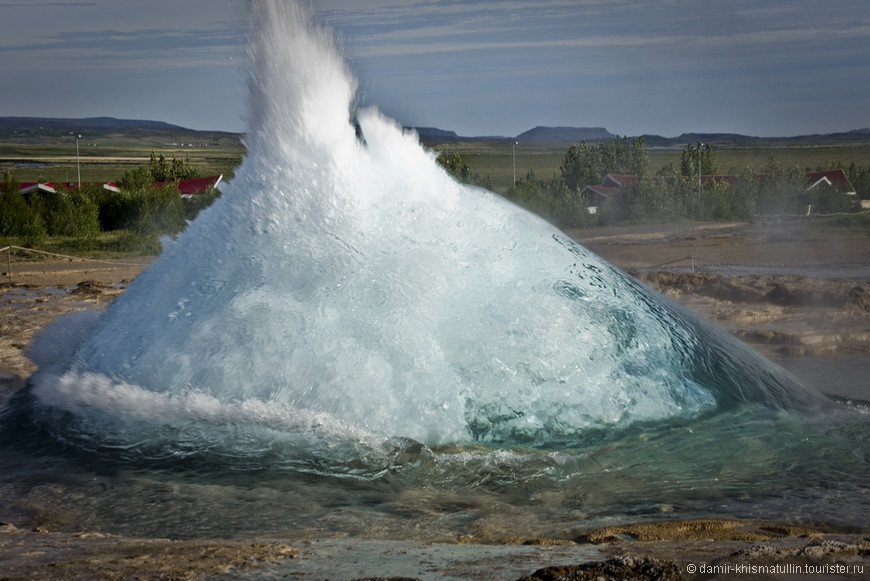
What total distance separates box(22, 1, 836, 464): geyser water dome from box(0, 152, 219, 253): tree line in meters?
16.7

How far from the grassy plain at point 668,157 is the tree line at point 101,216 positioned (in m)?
47.5

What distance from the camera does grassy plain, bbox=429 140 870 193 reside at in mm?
84688

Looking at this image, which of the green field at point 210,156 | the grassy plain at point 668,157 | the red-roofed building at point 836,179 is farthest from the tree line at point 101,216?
the grassy plain at point 668,157

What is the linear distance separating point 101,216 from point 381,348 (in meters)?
24.1

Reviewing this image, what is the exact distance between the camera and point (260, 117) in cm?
496

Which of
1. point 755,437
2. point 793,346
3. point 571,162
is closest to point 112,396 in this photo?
point 755,437

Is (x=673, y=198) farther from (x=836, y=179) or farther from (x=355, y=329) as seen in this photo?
(x=355, y=329)

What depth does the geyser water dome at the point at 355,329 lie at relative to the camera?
168 inches

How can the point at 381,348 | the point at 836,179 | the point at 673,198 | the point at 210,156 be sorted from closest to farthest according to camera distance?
the point at 381,348 < the point at 673,198 < the point at 836,179 < the point at 210,156

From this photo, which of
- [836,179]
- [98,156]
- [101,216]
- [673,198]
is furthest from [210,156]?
[101,216]

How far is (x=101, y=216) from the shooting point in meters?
26.5

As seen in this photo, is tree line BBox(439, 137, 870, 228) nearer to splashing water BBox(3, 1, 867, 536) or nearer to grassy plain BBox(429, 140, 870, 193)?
splashing water BBox(3, 1, 867, 536)

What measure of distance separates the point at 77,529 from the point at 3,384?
338cm

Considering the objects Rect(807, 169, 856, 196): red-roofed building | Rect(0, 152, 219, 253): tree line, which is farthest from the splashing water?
Rect(807, 169, 856, 196): red-roofed building
